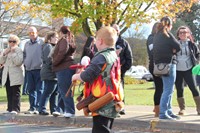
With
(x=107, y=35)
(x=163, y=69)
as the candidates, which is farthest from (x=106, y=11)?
(x=107, y=35)

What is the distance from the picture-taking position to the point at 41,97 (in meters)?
9.13

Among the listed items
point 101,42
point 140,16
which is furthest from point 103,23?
point 101,42

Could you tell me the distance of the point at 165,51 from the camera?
764cm

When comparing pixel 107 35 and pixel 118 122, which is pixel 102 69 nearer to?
pixel 107 35

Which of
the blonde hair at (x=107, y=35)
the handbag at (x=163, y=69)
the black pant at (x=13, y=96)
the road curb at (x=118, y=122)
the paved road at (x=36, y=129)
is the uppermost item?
the blonde hair at (x=107, y=35)

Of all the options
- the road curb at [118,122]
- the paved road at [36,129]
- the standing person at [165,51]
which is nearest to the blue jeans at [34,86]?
the road curb at [118,122]

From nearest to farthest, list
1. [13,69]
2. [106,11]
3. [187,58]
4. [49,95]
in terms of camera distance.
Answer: [187,58], [49,95], [13,69], [106,11]

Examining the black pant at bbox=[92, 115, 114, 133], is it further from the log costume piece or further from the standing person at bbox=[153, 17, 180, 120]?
the standing person at bbox=[153, 17, 180, 120]

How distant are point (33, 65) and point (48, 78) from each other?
86 centimetres

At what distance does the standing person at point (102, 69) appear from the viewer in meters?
4.61

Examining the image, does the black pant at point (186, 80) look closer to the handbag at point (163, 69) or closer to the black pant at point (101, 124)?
the handbag at point (163, 69)

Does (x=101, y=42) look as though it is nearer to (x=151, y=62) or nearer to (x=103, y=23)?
(x=151, y=62)

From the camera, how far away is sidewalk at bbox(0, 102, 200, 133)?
292 inches

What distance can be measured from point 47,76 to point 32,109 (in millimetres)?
1325
